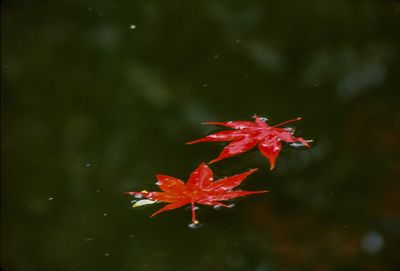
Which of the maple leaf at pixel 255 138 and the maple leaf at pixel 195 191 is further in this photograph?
the maple leaf at pixel 255 138

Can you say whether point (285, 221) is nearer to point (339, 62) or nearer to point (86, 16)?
point (339, 62)

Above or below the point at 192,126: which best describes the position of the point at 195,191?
below

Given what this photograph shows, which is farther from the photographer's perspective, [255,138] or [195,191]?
[255,138]

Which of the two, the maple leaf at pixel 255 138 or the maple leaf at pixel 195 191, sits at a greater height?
the maple leaf at pixel 255 138
